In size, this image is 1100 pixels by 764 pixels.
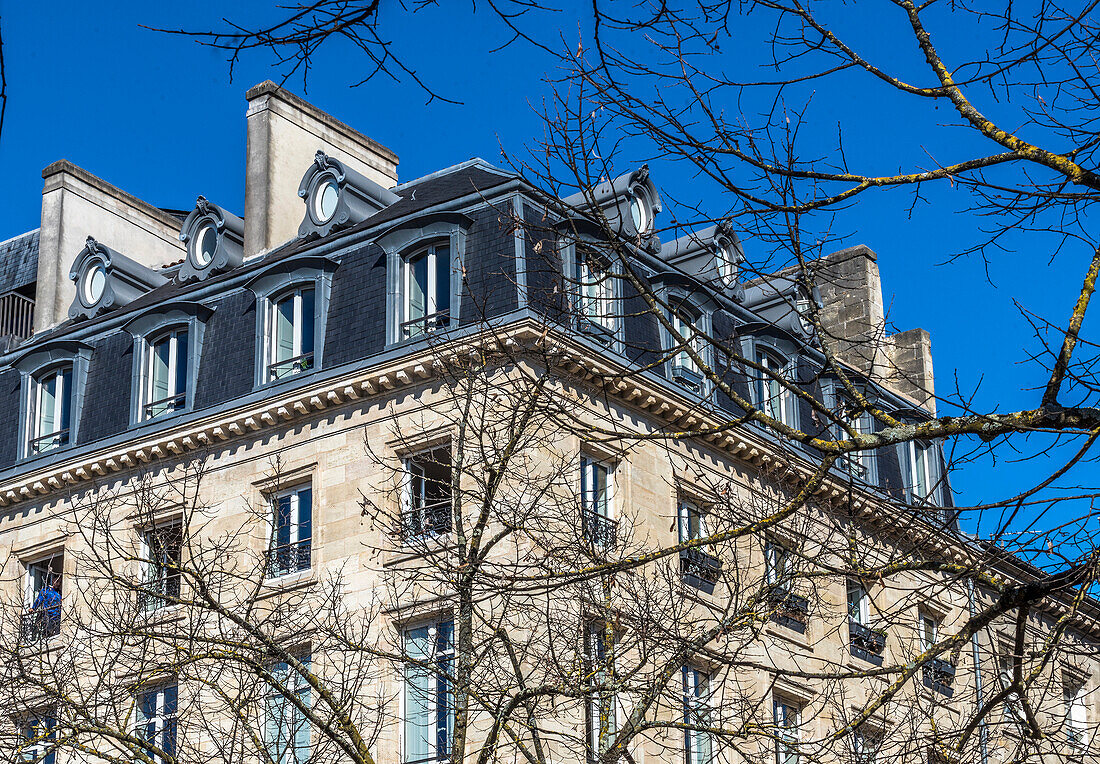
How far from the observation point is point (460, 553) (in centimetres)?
1552

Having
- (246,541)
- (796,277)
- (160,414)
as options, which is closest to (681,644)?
(796,277)

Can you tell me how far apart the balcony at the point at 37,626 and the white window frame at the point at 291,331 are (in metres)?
4.75

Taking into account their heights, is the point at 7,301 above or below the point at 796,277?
above

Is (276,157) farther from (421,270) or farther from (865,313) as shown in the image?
(865,313)

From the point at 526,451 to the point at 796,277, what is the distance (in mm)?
14157

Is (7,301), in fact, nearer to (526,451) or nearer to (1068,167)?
(526,451)

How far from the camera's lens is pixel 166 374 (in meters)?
28.3

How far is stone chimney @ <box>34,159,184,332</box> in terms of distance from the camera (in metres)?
33.5

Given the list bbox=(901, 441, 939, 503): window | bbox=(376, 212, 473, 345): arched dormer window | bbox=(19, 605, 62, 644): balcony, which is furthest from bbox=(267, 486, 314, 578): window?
bbox=(901, 441, 939, 503): window

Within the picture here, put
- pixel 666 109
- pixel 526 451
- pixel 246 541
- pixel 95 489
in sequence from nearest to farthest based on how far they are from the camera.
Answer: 1. pixel 666 109
2. pixel 526 451
3. pixel 246 541
4. pixel 95 489

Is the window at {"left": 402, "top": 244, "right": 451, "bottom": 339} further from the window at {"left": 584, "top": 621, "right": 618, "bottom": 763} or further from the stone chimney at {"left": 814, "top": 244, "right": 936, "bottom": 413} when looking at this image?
the stone chimney at {"left": 814, "top": 244, "right": 936, "bottom": 413}

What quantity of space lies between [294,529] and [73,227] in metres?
10.6

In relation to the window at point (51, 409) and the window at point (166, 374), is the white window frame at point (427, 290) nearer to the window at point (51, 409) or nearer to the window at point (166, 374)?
the window at point (166, 374)

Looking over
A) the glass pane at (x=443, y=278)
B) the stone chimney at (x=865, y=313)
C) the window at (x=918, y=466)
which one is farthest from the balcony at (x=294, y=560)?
the stone chimney at (x=865, y=313)
